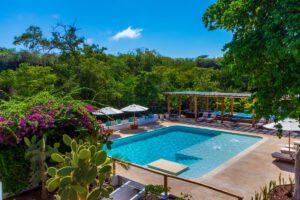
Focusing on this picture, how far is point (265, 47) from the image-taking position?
4363 millimetres

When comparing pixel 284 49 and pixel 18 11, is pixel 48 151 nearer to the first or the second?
pixel 284 49

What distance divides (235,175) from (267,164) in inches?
88.5

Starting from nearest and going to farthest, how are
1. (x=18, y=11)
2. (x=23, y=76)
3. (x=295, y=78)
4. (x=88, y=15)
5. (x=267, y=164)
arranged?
(x=295, y=78) → (x=267, y=164) → (x=18, y=11) → (x=23, y=76) → (x=88, y=15)

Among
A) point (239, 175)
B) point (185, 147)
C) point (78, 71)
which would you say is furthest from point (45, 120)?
point (78, 71)

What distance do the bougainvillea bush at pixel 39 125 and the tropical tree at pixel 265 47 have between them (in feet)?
11.7

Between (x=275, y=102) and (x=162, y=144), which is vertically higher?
(x=275, y=102)

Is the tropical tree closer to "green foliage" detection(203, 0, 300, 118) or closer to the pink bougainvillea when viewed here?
"green foliage" detection(203, 0, 300, 118)

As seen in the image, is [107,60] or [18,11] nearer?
[18,11]

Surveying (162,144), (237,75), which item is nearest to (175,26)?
(162,144)

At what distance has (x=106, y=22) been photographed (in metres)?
24.8

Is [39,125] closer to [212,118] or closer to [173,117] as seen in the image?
[212,118]

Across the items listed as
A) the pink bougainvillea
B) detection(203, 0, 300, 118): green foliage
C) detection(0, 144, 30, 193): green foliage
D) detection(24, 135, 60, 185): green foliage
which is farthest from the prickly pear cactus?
detection(203, 0, 300, 118): green foliage

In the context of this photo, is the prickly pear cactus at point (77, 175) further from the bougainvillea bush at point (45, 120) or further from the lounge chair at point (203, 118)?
the lounge chair at point (203, 118)

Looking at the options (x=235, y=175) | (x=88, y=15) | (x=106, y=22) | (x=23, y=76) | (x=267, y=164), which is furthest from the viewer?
(x=106, y=22)
